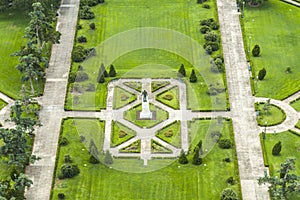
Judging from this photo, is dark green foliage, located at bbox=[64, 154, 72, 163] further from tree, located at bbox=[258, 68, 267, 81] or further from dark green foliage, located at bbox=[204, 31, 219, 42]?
dark green foliage, located at bbox=[204, 31, 219, 42]

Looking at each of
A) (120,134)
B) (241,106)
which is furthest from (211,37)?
(120,134)

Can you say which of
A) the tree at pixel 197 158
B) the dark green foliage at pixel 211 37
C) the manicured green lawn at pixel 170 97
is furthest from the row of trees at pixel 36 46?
the tree at pixel 197 158

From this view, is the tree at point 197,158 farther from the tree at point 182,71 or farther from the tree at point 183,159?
the tree at point 182,71

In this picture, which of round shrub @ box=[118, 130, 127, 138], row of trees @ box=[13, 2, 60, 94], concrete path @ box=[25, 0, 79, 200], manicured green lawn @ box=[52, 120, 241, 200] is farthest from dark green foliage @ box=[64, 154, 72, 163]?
row of trees @ box=[13, 2, 60, 94]

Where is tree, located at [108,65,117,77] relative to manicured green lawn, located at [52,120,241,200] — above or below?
above

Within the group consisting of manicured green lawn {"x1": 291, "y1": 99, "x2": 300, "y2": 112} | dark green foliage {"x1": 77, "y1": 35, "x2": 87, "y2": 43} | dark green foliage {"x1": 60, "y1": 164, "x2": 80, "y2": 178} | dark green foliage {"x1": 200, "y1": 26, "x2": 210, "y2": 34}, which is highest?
dark green foliage {"x1": 200, "y1": 26, "x2": 210, "y2": 34}

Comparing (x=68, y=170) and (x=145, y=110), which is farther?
(x=145, y=110)

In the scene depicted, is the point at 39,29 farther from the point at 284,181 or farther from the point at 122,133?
the point at 284,181
